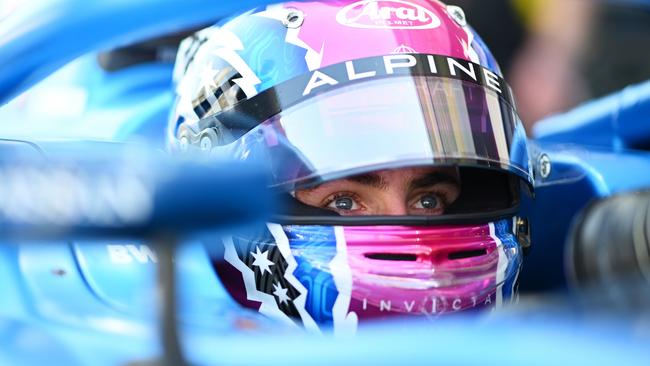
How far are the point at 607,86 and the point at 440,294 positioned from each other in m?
3.00

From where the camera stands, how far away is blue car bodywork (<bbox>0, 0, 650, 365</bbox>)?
0.84 meters

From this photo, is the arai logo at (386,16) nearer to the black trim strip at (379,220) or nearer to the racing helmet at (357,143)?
the racing helmet at (357,143)

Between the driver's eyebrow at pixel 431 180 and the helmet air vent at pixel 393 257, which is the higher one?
the driver's eyebrow at pixel 431 180

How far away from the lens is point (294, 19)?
173 cm

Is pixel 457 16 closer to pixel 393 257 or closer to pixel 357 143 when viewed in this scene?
pixel 357 143

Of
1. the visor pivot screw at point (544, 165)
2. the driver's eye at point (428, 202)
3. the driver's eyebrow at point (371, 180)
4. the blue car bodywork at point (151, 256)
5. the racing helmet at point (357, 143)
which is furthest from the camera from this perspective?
the visor pivot screw at point (544, 165)

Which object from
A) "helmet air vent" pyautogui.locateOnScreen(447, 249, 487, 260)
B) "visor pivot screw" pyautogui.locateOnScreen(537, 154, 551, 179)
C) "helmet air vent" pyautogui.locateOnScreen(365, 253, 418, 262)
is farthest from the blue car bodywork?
"helmet air vent" pyautogui.locateOnScreen(447, 249, 487, 260)

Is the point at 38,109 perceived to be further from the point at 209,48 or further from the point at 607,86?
the point at 607,86

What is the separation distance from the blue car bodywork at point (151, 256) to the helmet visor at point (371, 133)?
0.78 feet

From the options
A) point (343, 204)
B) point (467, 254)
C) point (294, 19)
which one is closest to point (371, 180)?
point (343, 204)

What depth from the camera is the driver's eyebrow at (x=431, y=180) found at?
173cm

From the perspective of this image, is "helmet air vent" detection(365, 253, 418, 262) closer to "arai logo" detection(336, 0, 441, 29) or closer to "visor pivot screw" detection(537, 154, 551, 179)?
"arai logo" detection(336, 0, 441, 29)

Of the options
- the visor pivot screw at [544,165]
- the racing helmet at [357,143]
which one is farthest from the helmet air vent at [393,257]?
the visor pivot screw at [544,165]

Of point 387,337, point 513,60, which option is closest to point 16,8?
point 387,337
